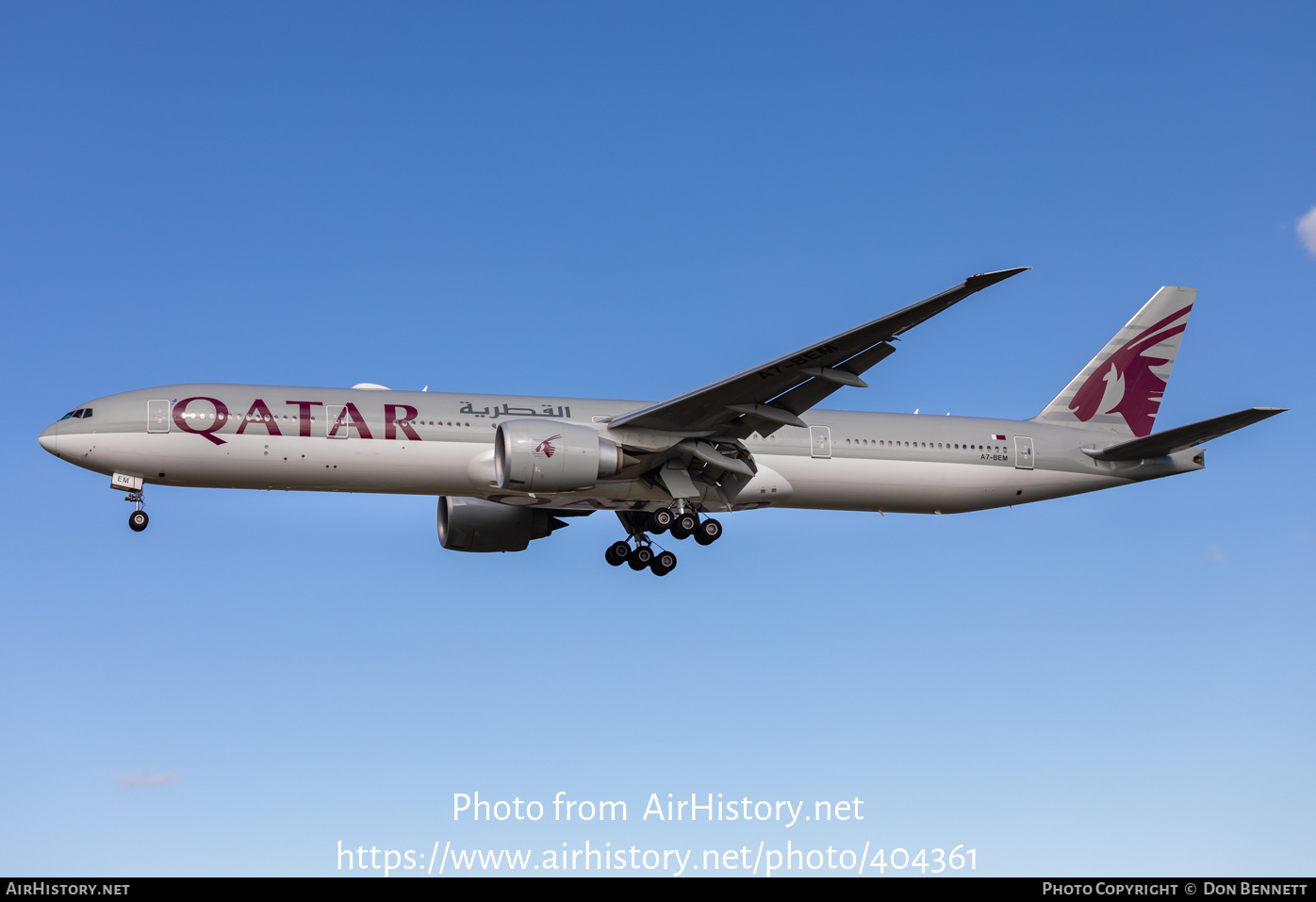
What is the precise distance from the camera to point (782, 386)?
1037 inches

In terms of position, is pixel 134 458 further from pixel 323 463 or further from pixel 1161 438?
pixel 1161 438

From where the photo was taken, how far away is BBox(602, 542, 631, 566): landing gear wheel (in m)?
31.2

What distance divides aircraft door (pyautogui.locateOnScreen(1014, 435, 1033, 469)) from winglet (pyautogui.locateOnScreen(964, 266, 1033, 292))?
1123cm

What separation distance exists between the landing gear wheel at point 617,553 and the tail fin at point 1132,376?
37.3ft

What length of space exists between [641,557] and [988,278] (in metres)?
12.7

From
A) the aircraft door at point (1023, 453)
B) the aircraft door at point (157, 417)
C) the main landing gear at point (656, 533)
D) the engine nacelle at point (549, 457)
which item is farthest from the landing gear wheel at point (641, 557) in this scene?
the aircraft door at point (157, 417)

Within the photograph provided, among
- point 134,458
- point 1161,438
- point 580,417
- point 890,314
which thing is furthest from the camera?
point 1161,438

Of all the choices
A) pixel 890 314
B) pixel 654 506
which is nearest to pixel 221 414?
pixel 654 506

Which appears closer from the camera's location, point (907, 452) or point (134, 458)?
point (134, 458)

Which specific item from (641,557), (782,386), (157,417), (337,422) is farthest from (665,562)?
(157,417)

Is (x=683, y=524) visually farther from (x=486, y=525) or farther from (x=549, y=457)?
(x=486, y=525)

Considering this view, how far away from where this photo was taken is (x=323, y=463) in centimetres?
2683

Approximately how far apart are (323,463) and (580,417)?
18.7 ft
